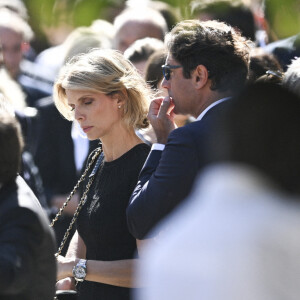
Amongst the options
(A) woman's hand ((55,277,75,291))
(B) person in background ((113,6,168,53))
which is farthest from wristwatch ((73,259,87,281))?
(B) person in background ((113,6,168,53))

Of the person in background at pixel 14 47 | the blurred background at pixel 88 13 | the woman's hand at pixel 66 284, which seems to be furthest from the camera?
the person in background at pixel 14 47

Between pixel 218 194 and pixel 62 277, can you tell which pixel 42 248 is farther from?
pixel 218 194

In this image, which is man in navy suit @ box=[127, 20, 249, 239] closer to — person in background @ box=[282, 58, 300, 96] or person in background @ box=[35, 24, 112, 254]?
person in background @ box=[282, 58, 300, 96]

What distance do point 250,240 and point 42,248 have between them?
4.86ft

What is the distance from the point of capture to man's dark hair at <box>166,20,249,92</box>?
136 inches

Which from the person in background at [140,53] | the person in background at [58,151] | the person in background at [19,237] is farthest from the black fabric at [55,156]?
the person in background at [19,237]

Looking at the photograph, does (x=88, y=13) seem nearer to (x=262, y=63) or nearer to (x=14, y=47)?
(x=262, y=63)


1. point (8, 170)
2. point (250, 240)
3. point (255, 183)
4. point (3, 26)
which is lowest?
point (250, 240)

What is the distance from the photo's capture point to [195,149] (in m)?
3.12

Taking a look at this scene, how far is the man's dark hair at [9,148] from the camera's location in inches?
112

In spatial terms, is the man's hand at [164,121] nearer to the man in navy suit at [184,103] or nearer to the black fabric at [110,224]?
the man in navy suit at [184,103]

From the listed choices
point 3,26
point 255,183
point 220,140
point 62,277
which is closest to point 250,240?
point 255,183

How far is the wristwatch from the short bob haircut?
75 cm

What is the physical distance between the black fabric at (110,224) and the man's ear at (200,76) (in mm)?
607
